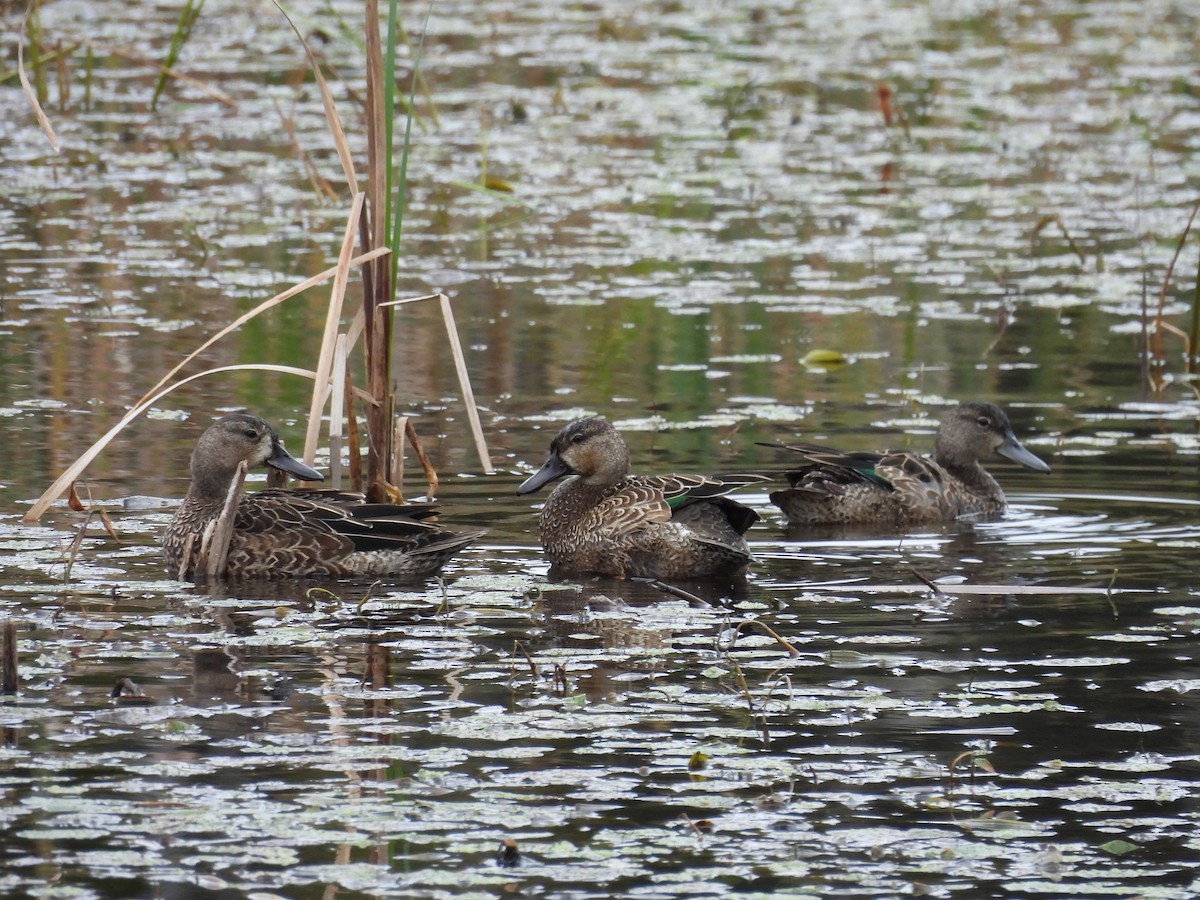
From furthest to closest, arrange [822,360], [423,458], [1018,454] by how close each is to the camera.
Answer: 1. [822,360]
2. [1018,454]
3. [423,458]

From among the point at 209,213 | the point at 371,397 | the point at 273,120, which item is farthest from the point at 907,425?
the point at 273,120

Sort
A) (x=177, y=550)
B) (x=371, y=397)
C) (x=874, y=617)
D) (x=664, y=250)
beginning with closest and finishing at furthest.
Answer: (x=874, y=617) → (x=177, y=550) → (x=371, y=397) → (x=664, y=250)

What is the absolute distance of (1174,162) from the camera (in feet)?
62.0

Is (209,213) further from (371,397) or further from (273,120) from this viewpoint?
(371,397)

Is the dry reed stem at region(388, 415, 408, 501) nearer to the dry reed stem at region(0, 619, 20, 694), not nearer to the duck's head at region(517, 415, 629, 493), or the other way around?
the duck's head at region(517, 415, 629, 493)

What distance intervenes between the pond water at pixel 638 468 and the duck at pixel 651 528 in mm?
204

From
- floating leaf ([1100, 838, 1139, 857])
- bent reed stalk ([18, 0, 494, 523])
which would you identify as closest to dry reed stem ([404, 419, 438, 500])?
bent reed stalk ([18, 0, 494, 523])

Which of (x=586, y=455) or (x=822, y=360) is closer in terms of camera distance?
(x=586, y=455)

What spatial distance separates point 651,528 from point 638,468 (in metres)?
1.47

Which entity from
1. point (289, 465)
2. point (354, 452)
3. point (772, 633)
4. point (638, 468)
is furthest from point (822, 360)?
point (772, 633)

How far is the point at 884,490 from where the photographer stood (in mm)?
9906

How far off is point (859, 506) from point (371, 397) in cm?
223

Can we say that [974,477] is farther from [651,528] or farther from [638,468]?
[651,528]

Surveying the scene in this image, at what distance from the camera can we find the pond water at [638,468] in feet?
18.0
